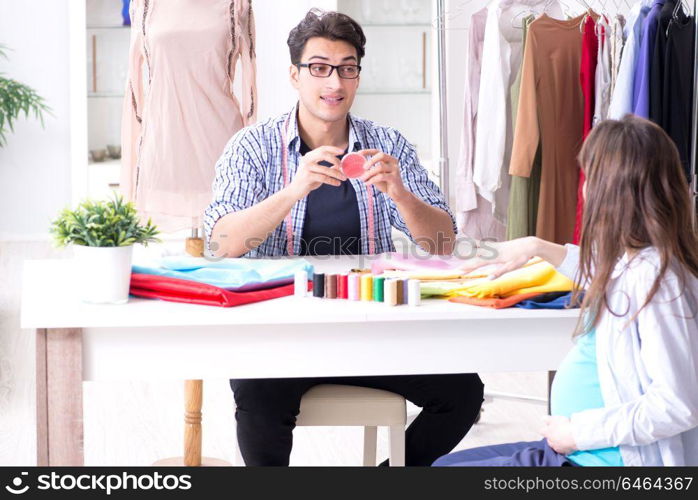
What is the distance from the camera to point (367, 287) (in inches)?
80.1

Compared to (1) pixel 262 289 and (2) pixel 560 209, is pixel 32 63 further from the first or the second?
(1) pixel 262 289

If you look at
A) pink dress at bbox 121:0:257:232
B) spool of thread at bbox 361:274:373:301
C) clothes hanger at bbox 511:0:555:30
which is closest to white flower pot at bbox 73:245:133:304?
spool of thread at bbox 361:274:373:301

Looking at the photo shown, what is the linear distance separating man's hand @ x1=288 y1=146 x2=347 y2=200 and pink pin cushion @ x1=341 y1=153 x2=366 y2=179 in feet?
0.05

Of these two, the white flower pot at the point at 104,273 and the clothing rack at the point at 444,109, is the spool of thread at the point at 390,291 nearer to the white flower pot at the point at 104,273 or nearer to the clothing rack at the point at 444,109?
the white flower pot at the point at 104,273

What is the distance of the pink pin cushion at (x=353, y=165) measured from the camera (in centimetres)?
237

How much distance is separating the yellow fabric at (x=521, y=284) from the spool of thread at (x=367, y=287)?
0.54 ft

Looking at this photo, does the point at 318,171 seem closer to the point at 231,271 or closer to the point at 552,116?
the point at 231,271

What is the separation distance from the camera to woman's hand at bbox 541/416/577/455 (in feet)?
5.42

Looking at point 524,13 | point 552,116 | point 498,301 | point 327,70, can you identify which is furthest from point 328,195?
point 524,13

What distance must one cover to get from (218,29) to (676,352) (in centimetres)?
260

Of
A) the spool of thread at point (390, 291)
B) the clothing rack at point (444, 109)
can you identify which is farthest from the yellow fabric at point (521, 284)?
the clothing rack at point (444, 109)

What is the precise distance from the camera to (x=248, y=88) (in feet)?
12.7

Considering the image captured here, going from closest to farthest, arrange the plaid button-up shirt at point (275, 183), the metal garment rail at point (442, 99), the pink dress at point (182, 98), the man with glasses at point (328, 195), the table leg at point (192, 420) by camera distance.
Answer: the man with glasses at point (328, 195) → the plaid button-up shirt at point (275, 183) → the table leg at point (192, 420) → the metal garment rail at point (442, 99) → the pink dress at point (182, 98)
